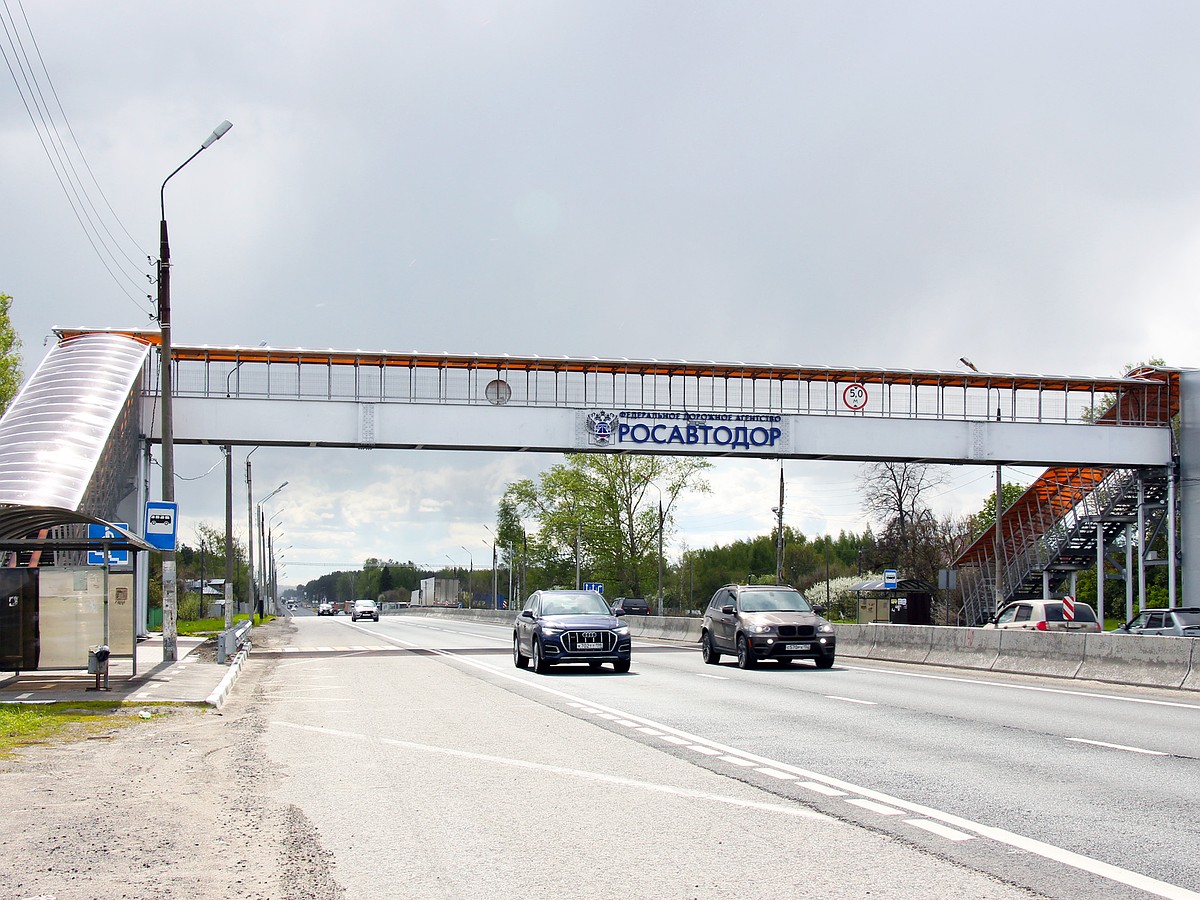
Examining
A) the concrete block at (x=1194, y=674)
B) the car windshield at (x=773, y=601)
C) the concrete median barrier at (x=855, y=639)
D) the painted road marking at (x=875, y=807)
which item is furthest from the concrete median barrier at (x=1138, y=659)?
the painted road marking at (x=875, y=807)

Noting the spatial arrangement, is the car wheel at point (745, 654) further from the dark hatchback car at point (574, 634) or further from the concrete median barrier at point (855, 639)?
the concrete median barrier at point (855, 639)

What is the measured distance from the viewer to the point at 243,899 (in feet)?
19.2

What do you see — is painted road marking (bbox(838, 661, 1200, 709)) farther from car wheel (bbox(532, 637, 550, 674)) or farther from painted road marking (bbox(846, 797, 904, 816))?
painted road marking (bbox(846, 797, 904, 816))

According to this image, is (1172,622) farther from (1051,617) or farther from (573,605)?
(573,605)

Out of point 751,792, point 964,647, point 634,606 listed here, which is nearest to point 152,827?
point 751,792

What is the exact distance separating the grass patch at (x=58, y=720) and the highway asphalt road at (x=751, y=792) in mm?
1855

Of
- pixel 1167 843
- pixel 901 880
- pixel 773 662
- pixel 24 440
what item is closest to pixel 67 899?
pixel 901 880

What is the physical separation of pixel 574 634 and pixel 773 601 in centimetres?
475

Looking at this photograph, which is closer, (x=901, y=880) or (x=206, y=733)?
(x=901, y=880)

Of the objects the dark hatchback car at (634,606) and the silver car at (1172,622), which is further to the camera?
the dark hatchback car at (634,606)

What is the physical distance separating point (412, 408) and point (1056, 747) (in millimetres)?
30174

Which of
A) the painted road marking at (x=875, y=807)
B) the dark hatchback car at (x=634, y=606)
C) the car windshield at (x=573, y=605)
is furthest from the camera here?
the dark hatchback car at (x=634, y=606)

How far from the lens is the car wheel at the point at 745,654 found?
81.8 ft

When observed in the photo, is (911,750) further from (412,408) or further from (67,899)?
(412,408)
